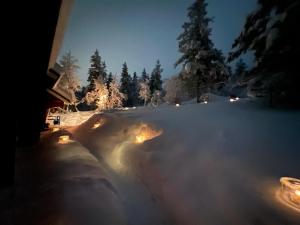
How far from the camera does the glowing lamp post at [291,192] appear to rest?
495 cm

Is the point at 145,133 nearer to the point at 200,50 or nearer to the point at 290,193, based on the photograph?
the point at 290,193

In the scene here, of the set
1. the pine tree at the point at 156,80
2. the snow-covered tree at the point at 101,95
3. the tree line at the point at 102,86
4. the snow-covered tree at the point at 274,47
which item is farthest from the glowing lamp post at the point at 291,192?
the pine tree at the point at 156,80

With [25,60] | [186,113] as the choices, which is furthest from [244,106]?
[25,60]

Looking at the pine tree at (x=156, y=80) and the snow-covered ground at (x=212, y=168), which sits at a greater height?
the pine tree at (x=156, y=80)

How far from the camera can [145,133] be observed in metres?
12.0

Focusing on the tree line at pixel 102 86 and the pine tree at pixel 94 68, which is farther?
the pine tree at pixel 94 68

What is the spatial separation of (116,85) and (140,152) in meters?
28.1

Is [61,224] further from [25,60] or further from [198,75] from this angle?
[198,75]

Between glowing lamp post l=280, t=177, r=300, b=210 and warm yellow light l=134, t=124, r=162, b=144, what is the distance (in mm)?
6433

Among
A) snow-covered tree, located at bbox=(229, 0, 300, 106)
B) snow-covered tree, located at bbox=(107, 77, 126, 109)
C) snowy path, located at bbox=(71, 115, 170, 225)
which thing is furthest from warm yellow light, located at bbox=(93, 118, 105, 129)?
snow-covered tree, located at bbox=(107, 77, 126, 109)

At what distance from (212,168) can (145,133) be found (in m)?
5.74

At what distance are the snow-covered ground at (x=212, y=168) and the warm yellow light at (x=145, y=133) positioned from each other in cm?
57

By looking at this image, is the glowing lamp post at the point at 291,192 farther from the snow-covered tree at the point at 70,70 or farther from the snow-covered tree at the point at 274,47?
the snow-covered tree at the point at 70,70

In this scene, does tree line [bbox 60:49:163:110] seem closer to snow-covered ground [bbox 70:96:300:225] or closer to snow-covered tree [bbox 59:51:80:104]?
snow-covered tree [bbox 59:51:80:104]
